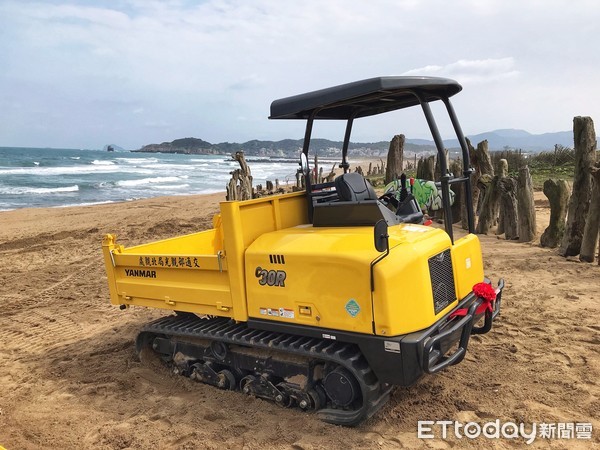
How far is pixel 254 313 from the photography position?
4.11 metres

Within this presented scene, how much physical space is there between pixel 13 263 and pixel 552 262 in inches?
410

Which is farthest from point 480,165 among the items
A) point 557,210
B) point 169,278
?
point 169,278

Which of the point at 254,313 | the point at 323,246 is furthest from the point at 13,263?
the point at 323,246

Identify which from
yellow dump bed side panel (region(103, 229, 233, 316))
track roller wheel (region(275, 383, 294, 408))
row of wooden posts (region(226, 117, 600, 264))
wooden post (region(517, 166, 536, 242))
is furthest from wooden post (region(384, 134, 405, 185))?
track roller wheel (region(275, 383, 294, 408))

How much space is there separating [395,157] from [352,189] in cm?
1157

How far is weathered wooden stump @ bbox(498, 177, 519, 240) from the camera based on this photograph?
966 centimetres

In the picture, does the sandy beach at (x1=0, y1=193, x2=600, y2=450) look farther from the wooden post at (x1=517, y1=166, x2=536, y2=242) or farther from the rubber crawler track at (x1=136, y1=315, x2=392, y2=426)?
the wooden post at (x1=517, y1=166, x2=536, y2=242)

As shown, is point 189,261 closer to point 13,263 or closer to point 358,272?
point 358,272

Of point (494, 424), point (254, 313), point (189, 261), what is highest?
point (189, 261)

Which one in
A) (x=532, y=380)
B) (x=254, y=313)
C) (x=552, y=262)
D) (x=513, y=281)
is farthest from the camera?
(x=552, y=262)

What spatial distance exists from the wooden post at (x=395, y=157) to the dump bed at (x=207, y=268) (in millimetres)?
10934

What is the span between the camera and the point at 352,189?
4320mm

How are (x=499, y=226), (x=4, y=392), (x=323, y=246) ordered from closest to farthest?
(x=323, y=246)
(x=4, y=392)
(x=499, y=226)

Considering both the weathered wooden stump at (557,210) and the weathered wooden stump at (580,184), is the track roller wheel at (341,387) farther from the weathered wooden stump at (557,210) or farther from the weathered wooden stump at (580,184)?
the weathered wooden stump at (557,210)
